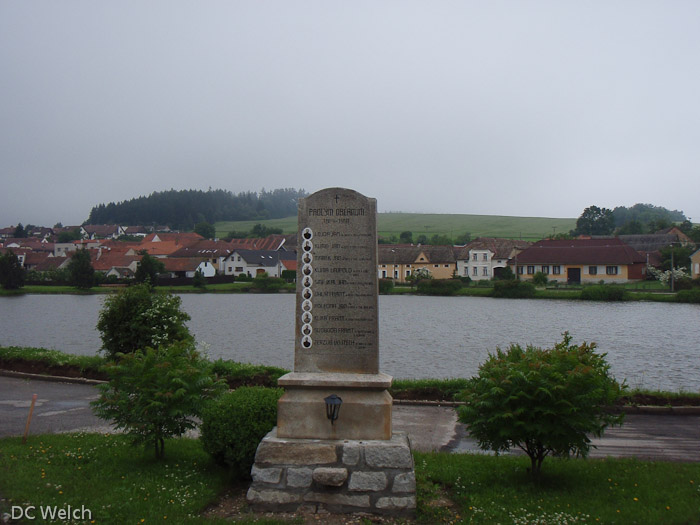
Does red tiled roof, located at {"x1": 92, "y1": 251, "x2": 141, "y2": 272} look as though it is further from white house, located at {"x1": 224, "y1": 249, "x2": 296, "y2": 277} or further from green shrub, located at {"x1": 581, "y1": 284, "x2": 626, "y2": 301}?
green shrub, located at {"x1": 581, "y1": 284, "x2": 626, "y2": 301}

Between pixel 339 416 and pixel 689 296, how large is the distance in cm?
6289

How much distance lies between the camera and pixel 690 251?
263 feet

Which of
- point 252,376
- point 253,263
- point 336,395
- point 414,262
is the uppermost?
point 414,262

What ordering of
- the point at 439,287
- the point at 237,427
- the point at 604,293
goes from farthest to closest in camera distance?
1. the point at 439,287
2. the point at 604,293
3. the point at 237,427

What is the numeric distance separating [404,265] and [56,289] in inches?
2008

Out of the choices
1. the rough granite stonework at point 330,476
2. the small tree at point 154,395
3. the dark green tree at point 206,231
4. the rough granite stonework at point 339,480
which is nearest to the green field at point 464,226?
the dark green tree at point 206,231

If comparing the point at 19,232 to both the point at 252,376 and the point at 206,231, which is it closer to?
the point at 206,231

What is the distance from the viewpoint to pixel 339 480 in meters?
6.69

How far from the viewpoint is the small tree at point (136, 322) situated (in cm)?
1745

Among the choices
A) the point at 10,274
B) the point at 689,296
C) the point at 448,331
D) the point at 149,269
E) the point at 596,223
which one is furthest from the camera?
the point at 596,223

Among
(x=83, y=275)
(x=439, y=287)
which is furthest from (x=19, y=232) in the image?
(x=439, y=287)

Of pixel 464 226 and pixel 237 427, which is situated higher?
pixel 464 226

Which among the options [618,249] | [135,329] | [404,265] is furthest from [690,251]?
[135,329]

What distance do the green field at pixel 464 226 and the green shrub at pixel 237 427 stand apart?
140 m
